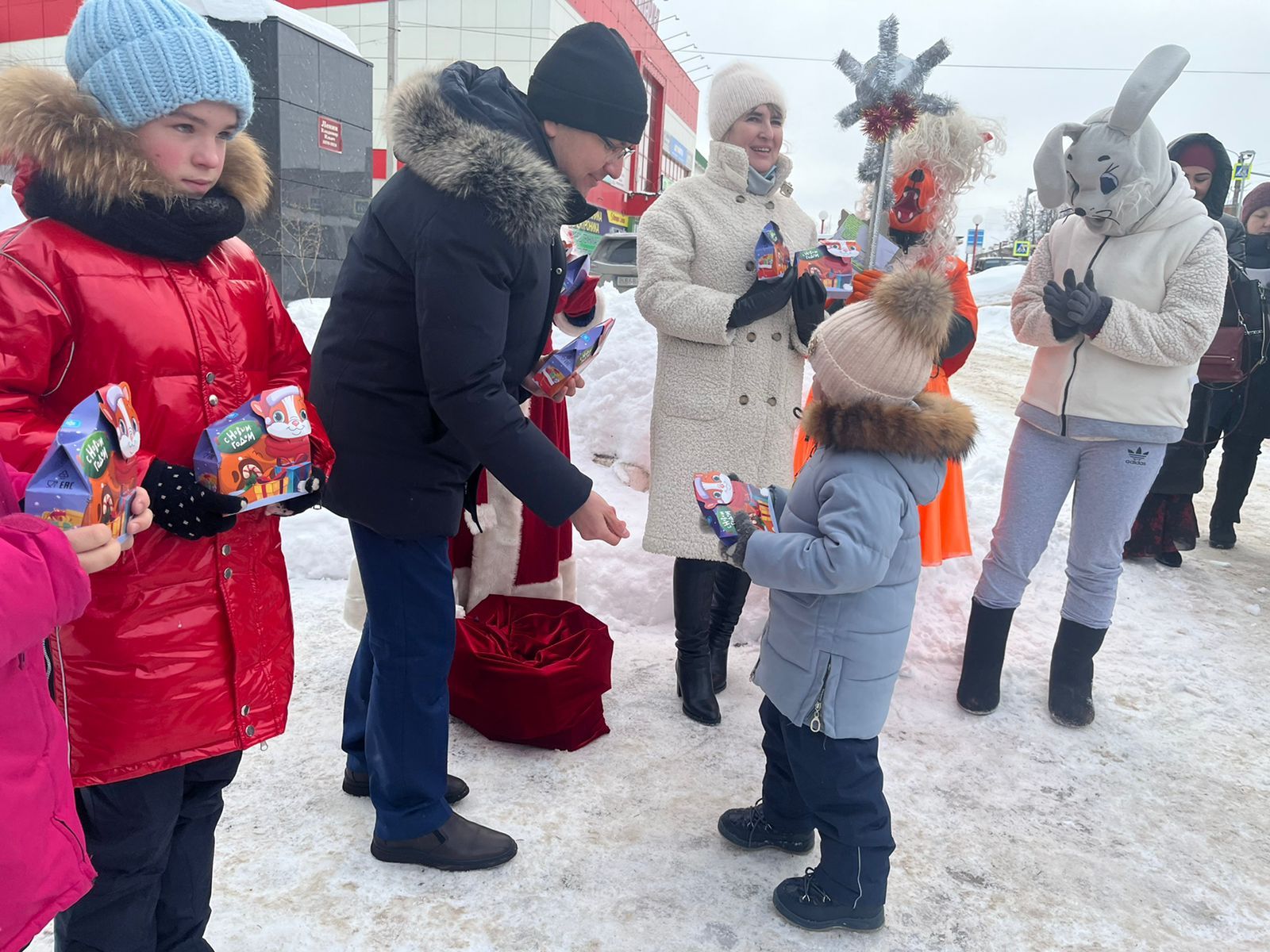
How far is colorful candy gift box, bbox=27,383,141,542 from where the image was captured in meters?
1.13

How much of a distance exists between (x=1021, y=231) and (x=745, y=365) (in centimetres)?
5499

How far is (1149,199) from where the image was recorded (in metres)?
2.83

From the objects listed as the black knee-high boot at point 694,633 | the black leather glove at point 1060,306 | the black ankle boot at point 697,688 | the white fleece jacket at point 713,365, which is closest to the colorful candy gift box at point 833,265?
the white fleece jacket at point 713,365

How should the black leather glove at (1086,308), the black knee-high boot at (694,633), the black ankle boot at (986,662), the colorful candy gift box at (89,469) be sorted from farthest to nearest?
the black ankle boot at (986,662) < the black knee-high boot at (694,633) < the black leather glove at (1086,308) < the colorful candy gift box at (89,469)


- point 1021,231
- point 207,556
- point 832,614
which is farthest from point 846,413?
point 1021,231

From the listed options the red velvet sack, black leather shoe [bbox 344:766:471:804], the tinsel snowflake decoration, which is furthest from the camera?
the tinsel snowflake decoration

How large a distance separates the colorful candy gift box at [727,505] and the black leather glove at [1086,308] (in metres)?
1.50

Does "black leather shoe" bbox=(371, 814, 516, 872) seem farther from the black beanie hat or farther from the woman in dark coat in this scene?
the woman in dark coat

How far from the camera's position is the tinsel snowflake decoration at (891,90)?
133 inches

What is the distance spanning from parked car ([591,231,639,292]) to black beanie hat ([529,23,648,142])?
13672 mm

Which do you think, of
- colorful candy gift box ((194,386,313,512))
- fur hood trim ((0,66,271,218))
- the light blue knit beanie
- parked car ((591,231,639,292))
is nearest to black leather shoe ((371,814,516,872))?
colorful candy gift box ((194,386,313,512))

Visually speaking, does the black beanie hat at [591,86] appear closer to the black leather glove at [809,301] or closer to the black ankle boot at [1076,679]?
the black leather glove at [809,301]

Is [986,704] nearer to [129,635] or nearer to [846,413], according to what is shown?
[846,413]

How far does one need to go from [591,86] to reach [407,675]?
4.79 feet
